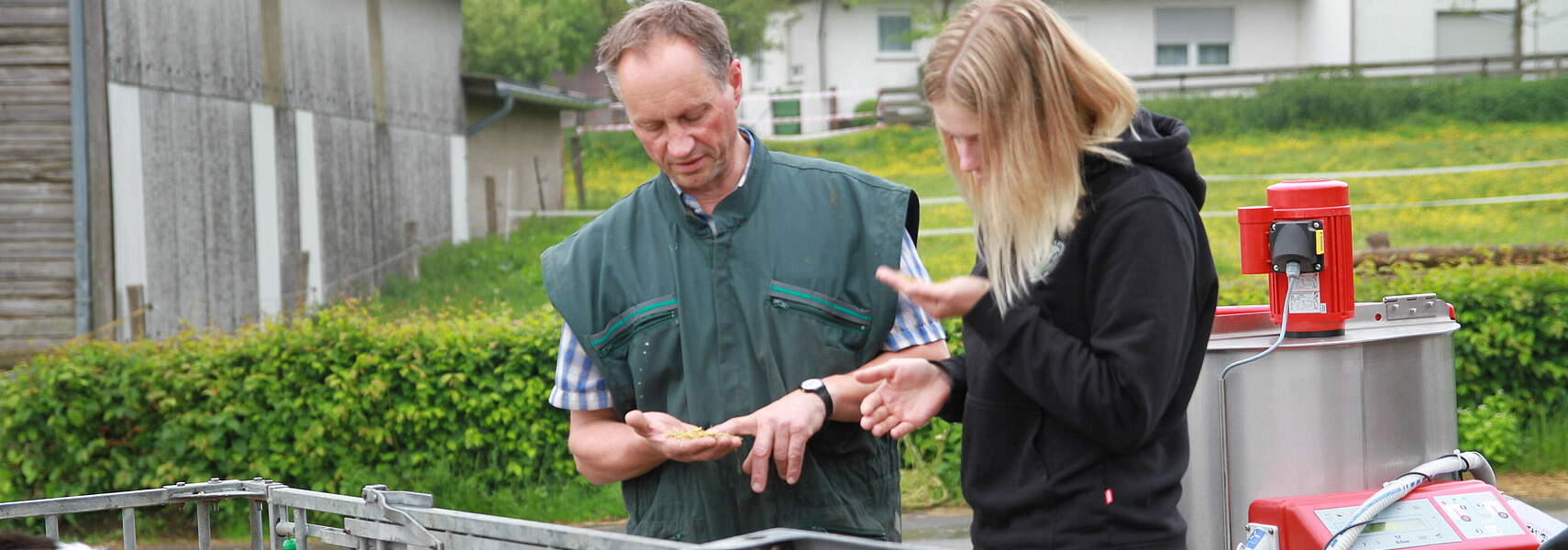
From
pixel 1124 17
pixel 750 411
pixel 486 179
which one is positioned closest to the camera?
pixel 750 411

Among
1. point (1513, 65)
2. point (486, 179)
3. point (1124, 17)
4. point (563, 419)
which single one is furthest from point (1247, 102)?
point (563, 419)

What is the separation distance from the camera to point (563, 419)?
7.70 m

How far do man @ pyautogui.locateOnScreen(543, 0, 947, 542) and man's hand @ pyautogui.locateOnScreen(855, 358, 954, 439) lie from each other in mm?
227

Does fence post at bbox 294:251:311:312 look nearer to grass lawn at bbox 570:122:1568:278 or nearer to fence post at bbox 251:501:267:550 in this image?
grass lawn at bbox 570:122:1568:278

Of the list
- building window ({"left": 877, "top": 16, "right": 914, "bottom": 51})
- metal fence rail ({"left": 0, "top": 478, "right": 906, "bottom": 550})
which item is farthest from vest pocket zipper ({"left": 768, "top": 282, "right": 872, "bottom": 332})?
building window ({"left": 877, "top": 16, "right": 914, "bottom": 51})

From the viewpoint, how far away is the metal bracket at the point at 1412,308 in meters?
3.44

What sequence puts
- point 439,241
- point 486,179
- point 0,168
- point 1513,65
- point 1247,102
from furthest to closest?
1. point 1513,65
2. point 1247,102
3. point 486,179
4. point 439,241
5. point 0,168

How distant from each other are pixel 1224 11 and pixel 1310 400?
1352 inches

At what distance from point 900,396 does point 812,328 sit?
0.36m

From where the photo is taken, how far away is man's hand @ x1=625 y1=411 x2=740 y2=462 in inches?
98.4

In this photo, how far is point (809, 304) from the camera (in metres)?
2.71

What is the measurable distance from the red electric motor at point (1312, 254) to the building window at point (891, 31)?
3296 centimetres

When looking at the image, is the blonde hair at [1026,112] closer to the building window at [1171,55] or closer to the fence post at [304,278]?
the fence post at [304,278]

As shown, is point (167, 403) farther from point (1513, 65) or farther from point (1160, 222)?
point (1513, 65)
